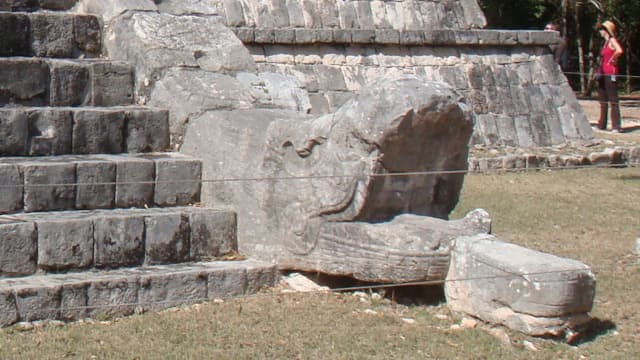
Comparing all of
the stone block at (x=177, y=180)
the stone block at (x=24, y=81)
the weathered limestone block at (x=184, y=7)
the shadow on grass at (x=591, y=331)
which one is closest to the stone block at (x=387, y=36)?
the weathered limestone block at (x=184, y=7)

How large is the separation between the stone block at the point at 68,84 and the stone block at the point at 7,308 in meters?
1.82

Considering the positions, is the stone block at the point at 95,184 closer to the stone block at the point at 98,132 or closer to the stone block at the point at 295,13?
the stone block at the point at 98,132

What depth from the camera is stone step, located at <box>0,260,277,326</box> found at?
519cm

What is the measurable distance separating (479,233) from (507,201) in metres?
4.65

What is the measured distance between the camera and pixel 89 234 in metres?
5.65

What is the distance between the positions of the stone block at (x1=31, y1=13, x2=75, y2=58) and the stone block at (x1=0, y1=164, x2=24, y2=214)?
1376 mm

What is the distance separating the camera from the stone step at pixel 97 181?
5.79m

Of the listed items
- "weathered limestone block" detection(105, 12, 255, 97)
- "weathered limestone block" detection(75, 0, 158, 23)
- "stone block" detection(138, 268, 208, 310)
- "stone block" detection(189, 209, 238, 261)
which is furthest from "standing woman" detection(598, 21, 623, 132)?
"stone block" detection(138, 268, 208, 310)

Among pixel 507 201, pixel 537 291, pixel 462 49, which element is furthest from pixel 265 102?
pixel 462 49

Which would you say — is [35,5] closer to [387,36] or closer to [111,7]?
[111,7]

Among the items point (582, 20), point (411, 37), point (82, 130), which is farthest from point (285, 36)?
point (582, 20)

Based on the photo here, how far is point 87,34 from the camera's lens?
7293 millimetres

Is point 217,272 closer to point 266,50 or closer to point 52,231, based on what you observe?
point 52,231

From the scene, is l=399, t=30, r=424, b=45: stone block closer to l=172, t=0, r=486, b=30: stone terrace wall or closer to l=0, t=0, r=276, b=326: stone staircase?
l=172, t=0, r=486, b=30: stone terrace wall
